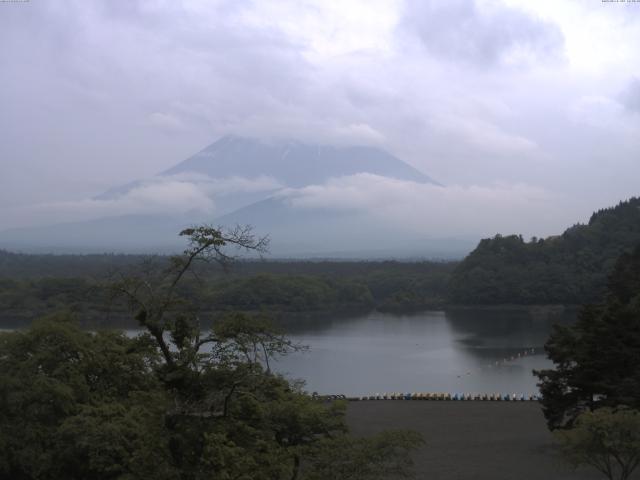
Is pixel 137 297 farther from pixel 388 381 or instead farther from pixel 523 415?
pixel 388 381

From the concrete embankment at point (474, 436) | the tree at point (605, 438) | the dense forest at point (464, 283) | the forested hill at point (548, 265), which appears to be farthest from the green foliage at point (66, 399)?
the forested hill at point (548, 265)

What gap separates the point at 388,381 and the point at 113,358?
15.7 m

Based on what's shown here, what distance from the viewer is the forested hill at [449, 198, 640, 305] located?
52125mm

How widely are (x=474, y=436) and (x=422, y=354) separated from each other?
17.1m

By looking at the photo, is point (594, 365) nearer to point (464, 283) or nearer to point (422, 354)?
point (422, 354)

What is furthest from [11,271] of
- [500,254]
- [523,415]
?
[523,415]

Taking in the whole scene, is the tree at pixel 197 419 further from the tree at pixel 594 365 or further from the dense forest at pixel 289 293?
the dense forest at pixel 289 293

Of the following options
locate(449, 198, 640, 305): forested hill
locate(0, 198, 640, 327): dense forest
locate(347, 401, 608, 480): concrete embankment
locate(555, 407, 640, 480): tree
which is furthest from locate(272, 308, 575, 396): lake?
locate(555, 407, 640, 480): tree

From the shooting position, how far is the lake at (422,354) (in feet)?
79.2

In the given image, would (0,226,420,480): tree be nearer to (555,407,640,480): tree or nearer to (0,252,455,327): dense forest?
(555,407,640,480): tree

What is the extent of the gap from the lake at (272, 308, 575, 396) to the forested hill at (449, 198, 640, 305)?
3743 millimetres

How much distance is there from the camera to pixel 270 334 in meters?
4.82

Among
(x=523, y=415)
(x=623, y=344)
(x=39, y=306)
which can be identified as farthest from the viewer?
(x=39, y=306)

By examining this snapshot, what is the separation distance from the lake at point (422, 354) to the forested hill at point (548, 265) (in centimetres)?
374
